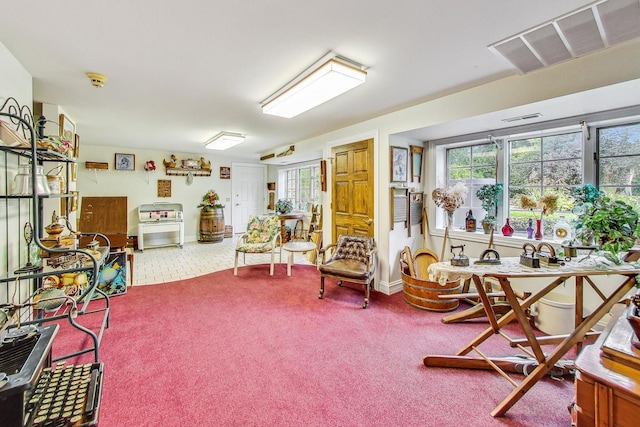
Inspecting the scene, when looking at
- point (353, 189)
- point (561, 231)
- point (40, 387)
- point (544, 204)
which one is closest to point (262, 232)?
point (353, 189)

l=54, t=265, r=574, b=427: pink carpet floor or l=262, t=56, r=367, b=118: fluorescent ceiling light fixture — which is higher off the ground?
l=262, t=56, r=367, b=118: fluorescent ceiling light fixture

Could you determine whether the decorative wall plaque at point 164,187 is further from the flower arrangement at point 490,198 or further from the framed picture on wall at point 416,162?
the flower arrangement at point 490,198

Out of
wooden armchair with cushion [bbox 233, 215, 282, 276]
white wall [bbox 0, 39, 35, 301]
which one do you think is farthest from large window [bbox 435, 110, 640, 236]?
white wall [bbox 0, 39, 35, 301]

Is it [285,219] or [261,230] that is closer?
[261,230]

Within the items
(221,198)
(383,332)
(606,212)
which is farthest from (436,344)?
(221,198)

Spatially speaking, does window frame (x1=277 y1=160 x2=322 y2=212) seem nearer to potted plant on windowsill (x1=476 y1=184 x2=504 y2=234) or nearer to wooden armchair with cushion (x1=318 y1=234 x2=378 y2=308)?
wooden armchair with cushion (x1=318 y1=234 x2=378 y2=308)

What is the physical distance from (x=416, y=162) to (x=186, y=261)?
4409mm

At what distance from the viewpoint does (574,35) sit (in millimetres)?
1663

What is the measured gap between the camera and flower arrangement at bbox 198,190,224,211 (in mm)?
6905

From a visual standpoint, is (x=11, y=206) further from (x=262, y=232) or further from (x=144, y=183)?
(x=144, y=183)

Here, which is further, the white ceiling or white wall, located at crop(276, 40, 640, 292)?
white wall, located at crop(276, 40, 640, 292)

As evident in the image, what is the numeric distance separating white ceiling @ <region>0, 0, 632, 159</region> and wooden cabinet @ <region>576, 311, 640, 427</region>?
5.68ft

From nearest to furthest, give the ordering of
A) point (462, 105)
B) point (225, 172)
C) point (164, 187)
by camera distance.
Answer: point (462, 105), point (164, 187), point (225, 172)

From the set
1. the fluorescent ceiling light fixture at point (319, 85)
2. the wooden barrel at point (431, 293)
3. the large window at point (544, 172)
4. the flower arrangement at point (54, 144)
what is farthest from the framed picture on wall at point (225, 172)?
the large window at point (544, 172)
